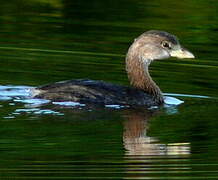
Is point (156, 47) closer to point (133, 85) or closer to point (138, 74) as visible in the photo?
point (138, 74)

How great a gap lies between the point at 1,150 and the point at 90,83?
10.2ft

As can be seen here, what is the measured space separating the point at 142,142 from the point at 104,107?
6.34ft

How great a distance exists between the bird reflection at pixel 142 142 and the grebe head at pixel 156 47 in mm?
2095

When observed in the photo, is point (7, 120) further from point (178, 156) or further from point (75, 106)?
point (178, 156)

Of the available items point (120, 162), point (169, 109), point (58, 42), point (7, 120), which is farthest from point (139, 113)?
point (58, 42)

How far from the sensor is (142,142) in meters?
13.0

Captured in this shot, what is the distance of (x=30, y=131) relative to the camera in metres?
13.0

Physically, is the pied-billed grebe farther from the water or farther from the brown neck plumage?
the water

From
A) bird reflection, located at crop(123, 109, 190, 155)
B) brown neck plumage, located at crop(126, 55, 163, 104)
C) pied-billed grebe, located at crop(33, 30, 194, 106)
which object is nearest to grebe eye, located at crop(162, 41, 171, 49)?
pied-billed grebe, located at crop(33, 30, 194, 106)

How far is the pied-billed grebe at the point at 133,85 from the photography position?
587 inches

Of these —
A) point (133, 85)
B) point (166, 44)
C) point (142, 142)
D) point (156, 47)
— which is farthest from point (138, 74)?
point (142, 142)

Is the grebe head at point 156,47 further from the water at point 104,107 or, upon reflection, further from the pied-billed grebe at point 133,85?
the water at point 104,107

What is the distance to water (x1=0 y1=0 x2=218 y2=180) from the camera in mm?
11727

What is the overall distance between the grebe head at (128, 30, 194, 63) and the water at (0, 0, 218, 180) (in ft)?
1.60
